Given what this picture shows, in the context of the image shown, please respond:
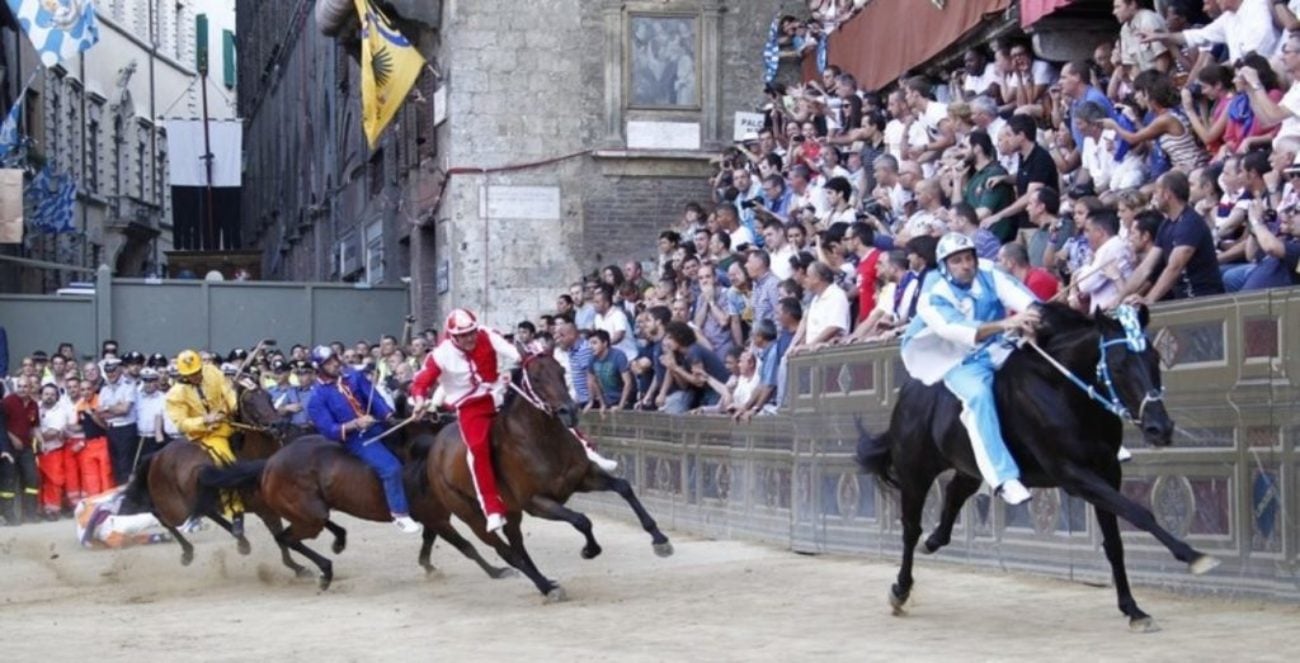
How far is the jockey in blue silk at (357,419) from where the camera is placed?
16484 mm

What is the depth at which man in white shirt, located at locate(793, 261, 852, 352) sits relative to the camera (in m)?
17.2

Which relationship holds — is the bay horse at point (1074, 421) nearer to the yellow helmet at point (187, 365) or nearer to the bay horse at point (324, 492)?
the bay horse at point (324, 492)

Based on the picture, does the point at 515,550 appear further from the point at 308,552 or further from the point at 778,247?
the point at 778,247

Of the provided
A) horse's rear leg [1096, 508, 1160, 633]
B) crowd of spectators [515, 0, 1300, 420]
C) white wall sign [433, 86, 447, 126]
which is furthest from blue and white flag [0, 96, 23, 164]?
horse's rear leg [1096, 508, 1160, 633]

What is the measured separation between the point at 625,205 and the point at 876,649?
74.3 feet

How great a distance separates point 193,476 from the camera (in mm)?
18906

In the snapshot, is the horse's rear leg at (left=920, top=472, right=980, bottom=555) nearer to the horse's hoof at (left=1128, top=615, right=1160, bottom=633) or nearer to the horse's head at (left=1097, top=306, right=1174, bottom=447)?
the horse's head at (left=1097, top=306, right=1174, bottom=447)

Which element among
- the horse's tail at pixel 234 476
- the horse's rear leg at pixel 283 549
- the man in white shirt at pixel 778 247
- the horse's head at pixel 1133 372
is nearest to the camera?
the horse's head at pixel 1133 372

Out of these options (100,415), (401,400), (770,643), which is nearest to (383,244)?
(100,415)

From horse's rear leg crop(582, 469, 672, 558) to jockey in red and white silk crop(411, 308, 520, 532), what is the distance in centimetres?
68

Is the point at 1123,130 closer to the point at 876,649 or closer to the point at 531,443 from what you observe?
the point at 531,443

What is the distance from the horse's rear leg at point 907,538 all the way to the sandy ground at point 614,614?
17 centimetres

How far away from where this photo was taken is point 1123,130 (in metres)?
15.6

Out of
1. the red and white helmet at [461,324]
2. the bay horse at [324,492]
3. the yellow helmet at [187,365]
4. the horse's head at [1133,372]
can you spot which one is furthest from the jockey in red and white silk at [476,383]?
the horse's head at [1133,372]
